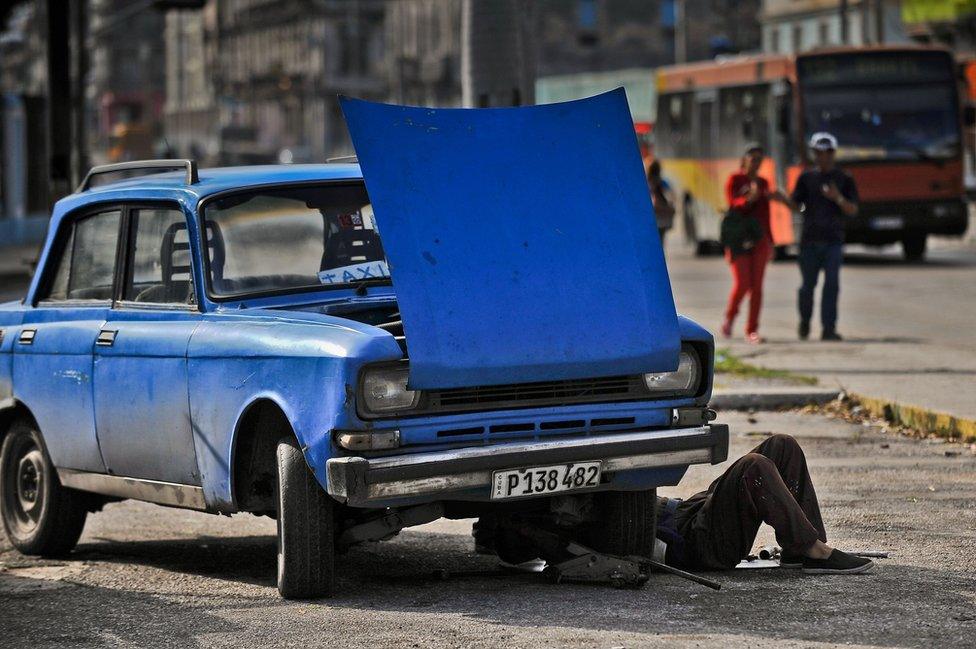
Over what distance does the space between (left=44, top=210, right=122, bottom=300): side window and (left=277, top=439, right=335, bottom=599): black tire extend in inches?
74.3

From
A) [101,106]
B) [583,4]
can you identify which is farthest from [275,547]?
[101,106]

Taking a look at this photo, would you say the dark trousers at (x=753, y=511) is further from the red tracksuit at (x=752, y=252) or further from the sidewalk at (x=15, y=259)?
the sidewalk at (x=15, y=259)

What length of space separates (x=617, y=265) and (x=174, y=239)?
201cm

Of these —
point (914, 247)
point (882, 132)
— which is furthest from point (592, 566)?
point (914, 247)

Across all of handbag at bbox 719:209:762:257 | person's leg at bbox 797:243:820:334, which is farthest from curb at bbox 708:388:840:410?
handbag at bbox 719:209:762:257

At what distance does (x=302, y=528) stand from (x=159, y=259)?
1728 millimetres

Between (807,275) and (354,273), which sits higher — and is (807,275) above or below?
below

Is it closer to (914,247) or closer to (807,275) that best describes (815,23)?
(914,247)

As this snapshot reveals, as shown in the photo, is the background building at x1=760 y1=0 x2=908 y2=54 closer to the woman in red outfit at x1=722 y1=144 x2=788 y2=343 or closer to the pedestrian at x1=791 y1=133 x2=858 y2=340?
the woman in red outfit at x1=722 y1=144 x2=788 y2=343

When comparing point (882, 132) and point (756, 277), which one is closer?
point (756, 277)

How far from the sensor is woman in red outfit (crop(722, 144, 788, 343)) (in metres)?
17.5

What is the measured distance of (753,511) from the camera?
700cm

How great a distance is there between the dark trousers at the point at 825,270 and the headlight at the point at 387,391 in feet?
36.8

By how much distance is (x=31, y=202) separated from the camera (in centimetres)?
4512
